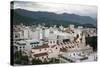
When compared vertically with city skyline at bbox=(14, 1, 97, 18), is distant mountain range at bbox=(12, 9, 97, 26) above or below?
below

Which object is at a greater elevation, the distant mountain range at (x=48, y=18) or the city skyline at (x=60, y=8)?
the city skyline at (x=60, y=8)

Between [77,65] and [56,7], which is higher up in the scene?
[56,7]

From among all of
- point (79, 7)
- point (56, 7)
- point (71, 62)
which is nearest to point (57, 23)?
point (56, 7)

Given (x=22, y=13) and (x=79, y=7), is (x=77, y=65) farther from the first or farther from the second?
(x=22, y=13)

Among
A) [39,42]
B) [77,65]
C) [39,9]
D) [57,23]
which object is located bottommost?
[77,65]

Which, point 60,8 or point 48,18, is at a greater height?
point 60,8

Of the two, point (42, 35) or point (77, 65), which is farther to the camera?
point (77, 65)
